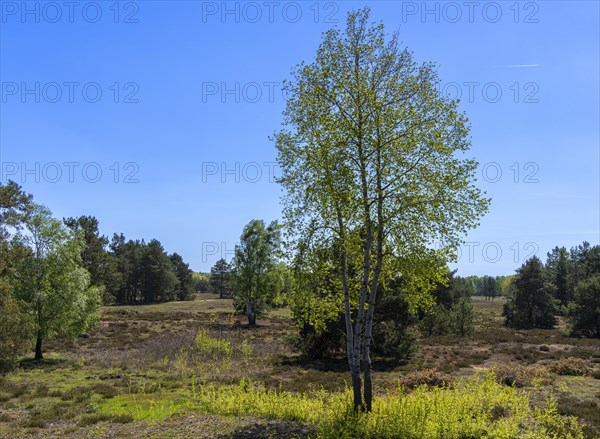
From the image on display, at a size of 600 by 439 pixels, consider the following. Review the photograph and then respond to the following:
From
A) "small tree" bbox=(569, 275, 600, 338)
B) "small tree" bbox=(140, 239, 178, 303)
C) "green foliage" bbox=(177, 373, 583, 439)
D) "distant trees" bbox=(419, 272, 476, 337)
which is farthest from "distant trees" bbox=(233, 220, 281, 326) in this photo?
"small tree" bbox=(140, 239, 178, 303)

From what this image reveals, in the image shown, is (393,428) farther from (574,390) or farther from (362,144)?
(574,390)

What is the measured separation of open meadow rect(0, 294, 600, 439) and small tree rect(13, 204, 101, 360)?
Answer: 8.45 ft

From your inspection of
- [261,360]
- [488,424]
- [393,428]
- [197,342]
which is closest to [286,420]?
[393,428]

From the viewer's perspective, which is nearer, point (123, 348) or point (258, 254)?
point (123, 348)

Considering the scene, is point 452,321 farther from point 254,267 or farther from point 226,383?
point 226,383

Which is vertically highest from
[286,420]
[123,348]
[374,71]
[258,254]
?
[374,71]

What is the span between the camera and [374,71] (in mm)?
12289

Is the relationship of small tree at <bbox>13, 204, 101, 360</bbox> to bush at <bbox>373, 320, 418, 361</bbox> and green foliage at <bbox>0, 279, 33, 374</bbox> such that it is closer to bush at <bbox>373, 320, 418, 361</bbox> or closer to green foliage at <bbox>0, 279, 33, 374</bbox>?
green foliage at <bbox>0, 279, 33, 374</bbox>

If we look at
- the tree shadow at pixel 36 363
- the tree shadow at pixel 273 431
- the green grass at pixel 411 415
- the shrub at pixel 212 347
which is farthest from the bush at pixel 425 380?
the tree shadow at pixel 36 363

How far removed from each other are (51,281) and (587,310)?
50994 mm

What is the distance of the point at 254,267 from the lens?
55.3 meters

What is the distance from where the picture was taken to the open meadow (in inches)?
490

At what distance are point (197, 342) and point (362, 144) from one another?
2465 centimetres

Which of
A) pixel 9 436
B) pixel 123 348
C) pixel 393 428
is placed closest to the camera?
pixel 393 428
